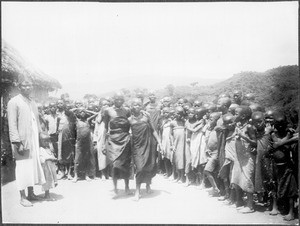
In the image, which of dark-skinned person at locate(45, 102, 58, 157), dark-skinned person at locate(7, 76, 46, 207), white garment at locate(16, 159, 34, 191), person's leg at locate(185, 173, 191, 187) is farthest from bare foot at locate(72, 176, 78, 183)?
person's leg at locate(185, 173, 191, 187)

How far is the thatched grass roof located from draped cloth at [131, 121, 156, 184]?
3427 mm

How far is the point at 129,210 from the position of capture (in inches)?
232

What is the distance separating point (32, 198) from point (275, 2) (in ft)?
19.1

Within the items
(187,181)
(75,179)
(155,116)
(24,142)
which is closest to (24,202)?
(24,142)

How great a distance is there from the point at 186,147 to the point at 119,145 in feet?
6.70

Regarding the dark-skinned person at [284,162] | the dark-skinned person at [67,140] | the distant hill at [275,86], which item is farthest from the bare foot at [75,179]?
the dark-skinned person at [284,162]

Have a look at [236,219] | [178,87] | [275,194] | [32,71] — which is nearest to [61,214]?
[236,219]

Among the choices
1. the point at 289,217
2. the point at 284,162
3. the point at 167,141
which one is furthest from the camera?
the point at 167,141

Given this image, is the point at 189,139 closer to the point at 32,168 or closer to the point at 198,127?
the point at 198,127

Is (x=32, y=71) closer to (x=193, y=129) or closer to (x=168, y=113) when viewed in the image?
(x=168, y=113)

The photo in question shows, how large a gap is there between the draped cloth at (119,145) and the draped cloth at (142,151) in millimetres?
148

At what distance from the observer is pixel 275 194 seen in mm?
Answer: 5375

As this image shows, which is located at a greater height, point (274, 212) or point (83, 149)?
point (83, 149)

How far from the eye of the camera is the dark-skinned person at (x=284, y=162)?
5.06 meters
